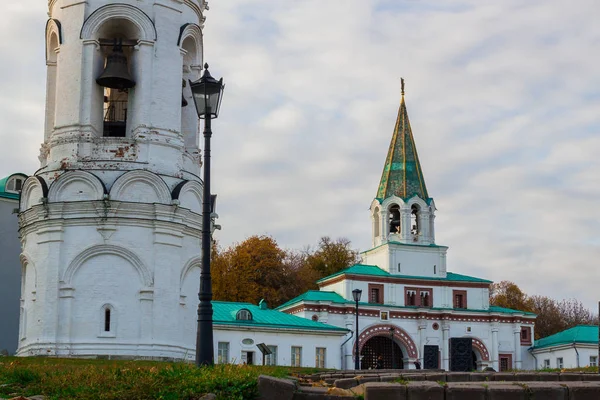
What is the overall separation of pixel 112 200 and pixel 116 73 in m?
3.61

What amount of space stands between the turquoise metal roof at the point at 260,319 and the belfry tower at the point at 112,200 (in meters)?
19.0

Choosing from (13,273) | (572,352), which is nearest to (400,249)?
(572,352)

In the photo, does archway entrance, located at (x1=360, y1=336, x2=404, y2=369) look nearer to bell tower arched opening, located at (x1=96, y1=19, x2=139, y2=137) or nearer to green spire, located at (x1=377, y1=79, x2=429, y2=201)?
green spire, located at (x1=377, y1=79, x2=429, y2=201)

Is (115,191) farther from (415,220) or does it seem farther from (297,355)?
(415,220)

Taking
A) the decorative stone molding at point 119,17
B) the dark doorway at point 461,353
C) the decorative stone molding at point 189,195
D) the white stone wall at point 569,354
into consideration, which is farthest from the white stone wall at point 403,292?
the decorative stone molding at point 119,17

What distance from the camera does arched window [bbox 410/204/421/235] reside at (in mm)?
63519

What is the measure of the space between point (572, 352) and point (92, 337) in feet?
141

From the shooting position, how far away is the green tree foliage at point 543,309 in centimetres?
8150

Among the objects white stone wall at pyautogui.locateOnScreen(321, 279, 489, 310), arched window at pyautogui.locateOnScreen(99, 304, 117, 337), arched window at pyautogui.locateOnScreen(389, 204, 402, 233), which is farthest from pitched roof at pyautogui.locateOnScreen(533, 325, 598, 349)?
arched window at pyautogui.locateOnScreen(99, 304, 117, 337)

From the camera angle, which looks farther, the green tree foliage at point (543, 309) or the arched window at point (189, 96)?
the green tree foliage at point (543, 309)

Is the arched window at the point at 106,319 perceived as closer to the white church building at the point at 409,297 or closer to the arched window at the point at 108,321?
the arched window at the point at 108,321

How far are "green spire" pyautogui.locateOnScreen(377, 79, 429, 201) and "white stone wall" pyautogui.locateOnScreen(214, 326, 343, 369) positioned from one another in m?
16.8

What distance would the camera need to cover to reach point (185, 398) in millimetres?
10289

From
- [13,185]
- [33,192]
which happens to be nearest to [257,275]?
[13,185]
